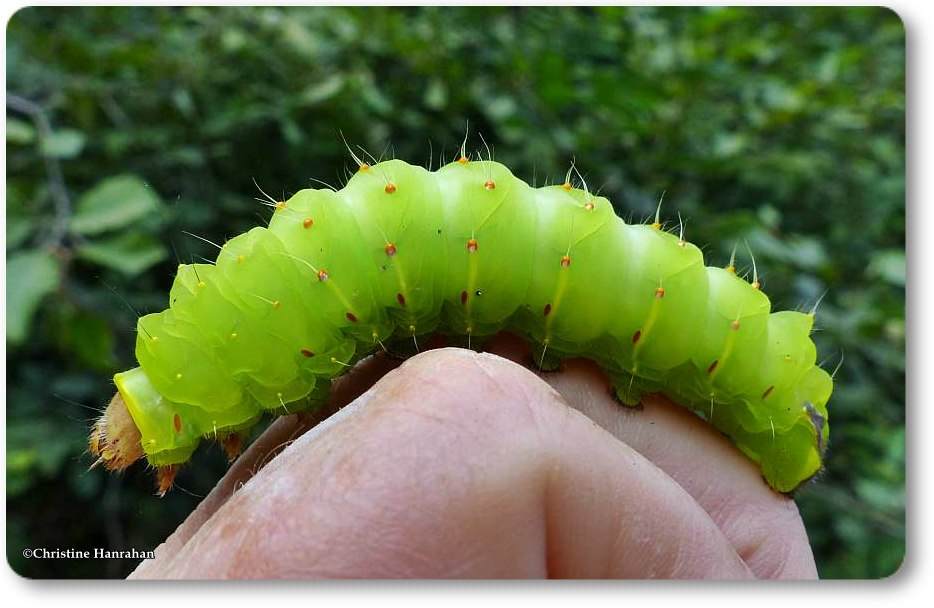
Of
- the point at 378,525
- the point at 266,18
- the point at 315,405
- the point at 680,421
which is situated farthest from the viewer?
the point at 266,18

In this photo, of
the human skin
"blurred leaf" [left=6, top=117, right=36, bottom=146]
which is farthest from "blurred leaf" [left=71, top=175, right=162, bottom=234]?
the human skin

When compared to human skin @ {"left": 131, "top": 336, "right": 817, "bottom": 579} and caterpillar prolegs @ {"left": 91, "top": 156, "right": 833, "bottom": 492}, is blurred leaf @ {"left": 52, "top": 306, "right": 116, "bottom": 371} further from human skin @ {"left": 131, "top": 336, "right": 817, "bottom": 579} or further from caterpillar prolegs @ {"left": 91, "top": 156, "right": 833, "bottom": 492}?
human skin @ {"left": 131, "top": 336, "right": 817, "bottom": 579}

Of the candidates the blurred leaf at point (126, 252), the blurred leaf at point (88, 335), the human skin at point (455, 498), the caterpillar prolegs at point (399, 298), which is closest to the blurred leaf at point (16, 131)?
the blurred leaf at point (126, 252)

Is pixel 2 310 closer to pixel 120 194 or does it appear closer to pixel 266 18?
pixel 120 194

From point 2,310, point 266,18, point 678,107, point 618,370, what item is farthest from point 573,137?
point 2,310

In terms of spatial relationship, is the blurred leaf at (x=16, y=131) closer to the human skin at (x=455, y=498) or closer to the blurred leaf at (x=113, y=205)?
the blurred leaf at (x=113, y=205)

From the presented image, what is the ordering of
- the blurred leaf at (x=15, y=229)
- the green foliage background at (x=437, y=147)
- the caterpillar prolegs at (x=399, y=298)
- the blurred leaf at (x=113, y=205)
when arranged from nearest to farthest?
the caterpillar prolegs at (x=399, y=298) → the blurred leaf at (x=15, y=229) → the blurred leaf at (x=113, y=205) → the green foliage background at (x=437, y=147)

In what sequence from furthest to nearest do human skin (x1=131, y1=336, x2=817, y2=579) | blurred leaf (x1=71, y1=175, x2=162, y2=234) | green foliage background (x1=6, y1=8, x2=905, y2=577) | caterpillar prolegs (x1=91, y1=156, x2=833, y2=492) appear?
green foliage background (x1=6, y1=8, x2=905, y2=577) → blurred leaf (x1=71, y1=175, x2=162, y2=234) → caterpillar prolegs (x1=91, y1=156, x2=833, y2=492) → human skin (x1=131, y1=336, x2=817, y2=579)
